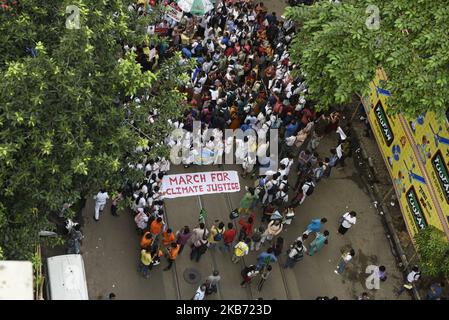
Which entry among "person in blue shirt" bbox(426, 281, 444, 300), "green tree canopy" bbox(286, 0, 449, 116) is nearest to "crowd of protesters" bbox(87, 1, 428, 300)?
"person in blue shirt" bbox(426, 281, 444, 300)

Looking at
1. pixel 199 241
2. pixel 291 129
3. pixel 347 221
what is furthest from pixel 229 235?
pixel 291 129

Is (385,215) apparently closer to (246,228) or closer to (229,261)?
(246,228)

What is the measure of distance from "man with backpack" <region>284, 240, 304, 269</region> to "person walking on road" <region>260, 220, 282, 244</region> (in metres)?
0.53

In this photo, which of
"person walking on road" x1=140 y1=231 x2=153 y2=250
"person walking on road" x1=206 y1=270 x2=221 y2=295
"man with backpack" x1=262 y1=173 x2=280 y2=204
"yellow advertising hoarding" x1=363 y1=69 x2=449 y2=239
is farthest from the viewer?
"man with backpack" x1=262 y1=173 x2=280 y2=204

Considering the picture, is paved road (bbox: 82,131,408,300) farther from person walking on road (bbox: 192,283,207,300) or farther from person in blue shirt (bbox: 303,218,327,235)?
person walking on road (bbox: 192,283,207,300)

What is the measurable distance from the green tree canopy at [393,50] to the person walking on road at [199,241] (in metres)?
4.27

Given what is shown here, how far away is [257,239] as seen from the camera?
14.1 m

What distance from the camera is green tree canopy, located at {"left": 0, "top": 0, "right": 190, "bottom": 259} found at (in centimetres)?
971

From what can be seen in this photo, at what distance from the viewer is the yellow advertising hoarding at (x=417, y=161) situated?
46.8 feet

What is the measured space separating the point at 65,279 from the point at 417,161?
9400mm

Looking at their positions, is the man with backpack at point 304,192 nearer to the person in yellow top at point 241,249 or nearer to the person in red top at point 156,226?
the person in yellow top at point 241,249

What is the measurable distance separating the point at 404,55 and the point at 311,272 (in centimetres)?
603
